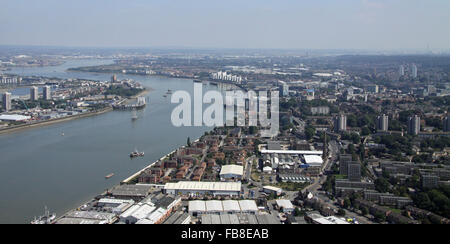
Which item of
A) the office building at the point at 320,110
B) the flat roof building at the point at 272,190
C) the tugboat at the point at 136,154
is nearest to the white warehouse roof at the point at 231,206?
the flat roof building at the point at 272,190

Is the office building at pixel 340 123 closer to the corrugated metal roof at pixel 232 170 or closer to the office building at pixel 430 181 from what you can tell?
the corrugated metal roof at pixel 232 170

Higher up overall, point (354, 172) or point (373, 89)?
point (373, 89)

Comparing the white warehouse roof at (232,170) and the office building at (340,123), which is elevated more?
the office building at (340,123)

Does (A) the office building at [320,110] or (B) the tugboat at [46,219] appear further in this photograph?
(A) the office building at [320,110]

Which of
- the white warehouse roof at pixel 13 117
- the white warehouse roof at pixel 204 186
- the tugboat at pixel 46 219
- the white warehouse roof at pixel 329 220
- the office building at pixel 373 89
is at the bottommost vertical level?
the tugboat at pixel 46 219

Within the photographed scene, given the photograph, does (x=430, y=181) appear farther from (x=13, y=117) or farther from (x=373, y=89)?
(x=373, y=89)

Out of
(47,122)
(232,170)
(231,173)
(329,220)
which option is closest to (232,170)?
(232,170)
